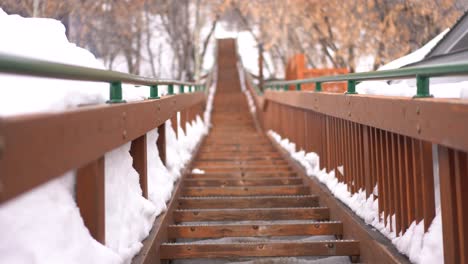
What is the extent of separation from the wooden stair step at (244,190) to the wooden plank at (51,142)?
11.1 ft

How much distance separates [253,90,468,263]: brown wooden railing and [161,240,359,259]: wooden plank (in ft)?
1.36

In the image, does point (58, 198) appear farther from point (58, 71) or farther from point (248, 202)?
point (248, 202)

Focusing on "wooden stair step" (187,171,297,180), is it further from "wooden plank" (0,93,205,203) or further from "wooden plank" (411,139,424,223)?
"wooden plank" (0,93,205,203)

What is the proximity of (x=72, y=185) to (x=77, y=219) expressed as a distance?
0.19 meters

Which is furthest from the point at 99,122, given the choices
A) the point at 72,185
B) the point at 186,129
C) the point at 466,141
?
the point at 186,129

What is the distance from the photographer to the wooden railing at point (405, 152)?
270 centimetres

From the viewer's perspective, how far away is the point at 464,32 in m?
5.71

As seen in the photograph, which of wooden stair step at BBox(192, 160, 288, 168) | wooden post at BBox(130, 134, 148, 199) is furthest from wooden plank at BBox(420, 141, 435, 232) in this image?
wooden stair step at BBox(192, 160, 288, 168)

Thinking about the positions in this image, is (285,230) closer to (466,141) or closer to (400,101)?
(400,101)

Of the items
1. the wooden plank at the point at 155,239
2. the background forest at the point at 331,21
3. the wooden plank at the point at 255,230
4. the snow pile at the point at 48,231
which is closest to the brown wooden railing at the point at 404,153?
the wooden plank at the point at 255,230

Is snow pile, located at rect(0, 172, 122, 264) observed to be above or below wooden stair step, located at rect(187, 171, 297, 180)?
above

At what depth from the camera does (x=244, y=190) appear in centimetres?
652

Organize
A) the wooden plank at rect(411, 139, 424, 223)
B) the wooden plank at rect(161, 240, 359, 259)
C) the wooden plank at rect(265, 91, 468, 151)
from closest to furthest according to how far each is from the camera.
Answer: the wooden plank at rect(265, 91, 468, 151) < the wooden plank at rect(411, 139, 424, 223) < the wooden plank at rect(161, 240, 359, 259)

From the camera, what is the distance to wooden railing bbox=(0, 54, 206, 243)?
1696 mm
